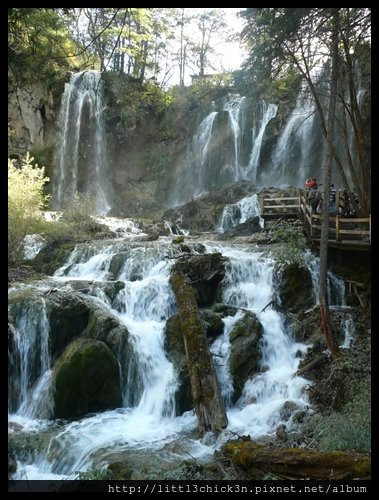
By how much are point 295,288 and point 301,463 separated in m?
4.84

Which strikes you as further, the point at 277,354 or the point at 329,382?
the point at 277,354

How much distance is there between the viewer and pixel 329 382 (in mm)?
6262

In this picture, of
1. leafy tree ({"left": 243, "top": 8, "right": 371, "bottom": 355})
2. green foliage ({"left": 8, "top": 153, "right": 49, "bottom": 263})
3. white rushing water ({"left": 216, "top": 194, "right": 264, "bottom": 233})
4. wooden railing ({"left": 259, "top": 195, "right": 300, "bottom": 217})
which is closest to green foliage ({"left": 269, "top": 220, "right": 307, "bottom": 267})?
wooden railing ({"left": 259, "top": 195, "right": 300, "bottom": 217})

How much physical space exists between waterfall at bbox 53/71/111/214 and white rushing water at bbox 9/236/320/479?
12.0 feet

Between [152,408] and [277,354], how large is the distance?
8.67 feet

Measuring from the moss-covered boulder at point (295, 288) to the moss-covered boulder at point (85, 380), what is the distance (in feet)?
13.3

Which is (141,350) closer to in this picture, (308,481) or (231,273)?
(231,273)

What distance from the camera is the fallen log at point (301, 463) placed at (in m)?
4.05

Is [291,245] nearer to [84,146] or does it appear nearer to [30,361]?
[30,361]

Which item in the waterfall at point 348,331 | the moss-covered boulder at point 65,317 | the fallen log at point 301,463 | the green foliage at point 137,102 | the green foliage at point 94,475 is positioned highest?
the green foliage at point 137,102

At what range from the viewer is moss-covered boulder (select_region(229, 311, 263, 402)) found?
7.19 metres

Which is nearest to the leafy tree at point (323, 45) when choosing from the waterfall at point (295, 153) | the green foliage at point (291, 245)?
the green foliage at point (291, 245)

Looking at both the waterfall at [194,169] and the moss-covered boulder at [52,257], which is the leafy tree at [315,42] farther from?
the waterfall at [194,169]
